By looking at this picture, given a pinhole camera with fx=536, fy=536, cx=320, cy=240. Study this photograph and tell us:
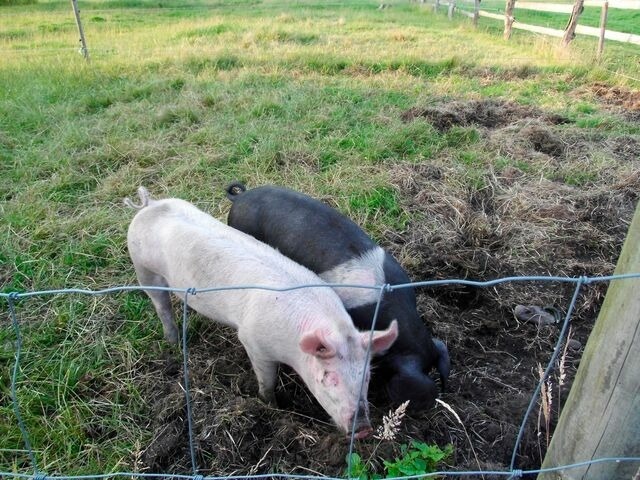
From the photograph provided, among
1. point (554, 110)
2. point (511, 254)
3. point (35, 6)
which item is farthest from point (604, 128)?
point (35, 6)

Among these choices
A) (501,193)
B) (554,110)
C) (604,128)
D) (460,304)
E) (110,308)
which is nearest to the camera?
(110,308)

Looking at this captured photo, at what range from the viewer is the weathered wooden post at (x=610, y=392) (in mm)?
→ 1601

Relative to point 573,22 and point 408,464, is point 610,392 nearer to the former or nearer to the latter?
point 408,464

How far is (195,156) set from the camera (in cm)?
555

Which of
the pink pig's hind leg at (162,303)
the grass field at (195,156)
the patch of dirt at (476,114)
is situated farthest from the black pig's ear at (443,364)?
the patch of dirt at (476,114)

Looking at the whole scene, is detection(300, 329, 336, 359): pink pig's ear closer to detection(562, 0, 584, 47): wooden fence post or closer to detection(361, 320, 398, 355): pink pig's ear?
detection(361, 320, 398, 355): pink pig's ear

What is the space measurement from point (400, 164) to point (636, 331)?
3928 mm

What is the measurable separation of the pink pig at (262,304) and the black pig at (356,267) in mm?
356

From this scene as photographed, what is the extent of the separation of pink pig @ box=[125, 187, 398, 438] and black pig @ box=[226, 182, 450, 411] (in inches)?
14.0

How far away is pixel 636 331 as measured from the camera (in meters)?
1.59

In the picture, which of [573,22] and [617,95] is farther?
[573,22]

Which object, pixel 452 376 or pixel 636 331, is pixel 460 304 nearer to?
pixel 452 376

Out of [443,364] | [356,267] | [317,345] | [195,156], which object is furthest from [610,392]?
[195,156]

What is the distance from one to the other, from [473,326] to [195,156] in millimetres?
3379
